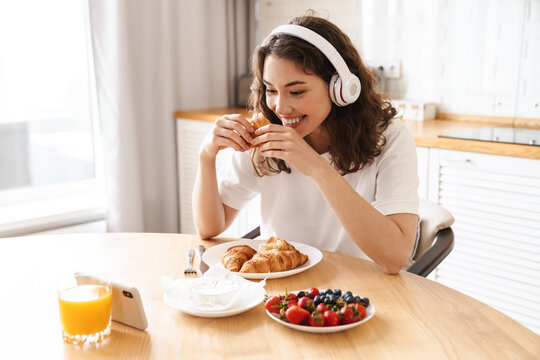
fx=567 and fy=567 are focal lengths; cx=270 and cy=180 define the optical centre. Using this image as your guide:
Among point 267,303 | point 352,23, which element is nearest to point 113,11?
point 352,23

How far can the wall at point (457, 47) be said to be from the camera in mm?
2543

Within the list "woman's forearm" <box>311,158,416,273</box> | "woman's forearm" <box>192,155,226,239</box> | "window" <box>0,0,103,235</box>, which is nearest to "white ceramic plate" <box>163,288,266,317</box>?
"woman's forearm" <box>311,158,416,273</box>

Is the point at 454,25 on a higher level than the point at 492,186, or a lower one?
higher

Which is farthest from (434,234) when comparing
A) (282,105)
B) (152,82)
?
(152,82)

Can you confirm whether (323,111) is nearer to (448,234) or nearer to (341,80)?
(341,80)

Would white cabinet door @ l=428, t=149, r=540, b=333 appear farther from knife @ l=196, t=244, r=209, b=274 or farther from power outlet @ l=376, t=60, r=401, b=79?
knife @ l=196, t=244, r=209, b=274

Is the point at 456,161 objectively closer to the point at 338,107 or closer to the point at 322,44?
the point at 338,107

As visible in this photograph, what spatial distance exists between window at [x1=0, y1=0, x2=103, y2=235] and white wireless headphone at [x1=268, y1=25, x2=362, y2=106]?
1.92 meters

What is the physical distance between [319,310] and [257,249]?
1.45ft

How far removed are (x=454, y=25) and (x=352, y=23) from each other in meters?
0.61

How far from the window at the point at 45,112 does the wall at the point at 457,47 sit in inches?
54.9

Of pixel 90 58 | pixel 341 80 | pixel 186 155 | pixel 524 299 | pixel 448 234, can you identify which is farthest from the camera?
pixel 186 155

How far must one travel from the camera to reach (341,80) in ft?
4.69

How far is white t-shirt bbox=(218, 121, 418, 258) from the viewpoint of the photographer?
146 centimetres
